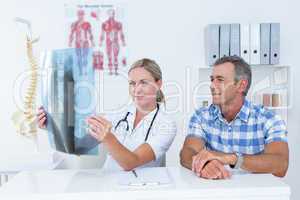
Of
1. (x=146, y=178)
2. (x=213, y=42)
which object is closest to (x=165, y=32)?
(x=213, y=42)

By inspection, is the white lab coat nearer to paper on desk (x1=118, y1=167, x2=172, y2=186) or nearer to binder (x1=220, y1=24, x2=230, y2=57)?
paper on desk (x1=118, y1=167, x2=172, y2=186)

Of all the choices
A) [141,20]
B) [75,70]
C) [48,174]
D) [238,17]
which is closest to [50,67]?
[75,70]

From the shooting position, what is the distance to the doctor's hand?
42.6 inches

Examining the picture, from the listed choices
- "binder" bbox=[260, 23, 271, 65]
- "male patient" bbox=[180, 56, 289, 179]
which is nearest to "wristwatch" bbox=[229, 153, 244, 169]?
"male patient" bbox=[180, 56, 289, 179]

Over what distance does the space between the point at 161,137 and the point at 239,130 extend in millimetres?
444

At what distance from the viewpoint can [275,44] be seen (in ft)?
9.79

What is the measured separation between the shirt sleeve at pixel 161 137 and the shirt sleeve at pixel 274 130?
45 cm

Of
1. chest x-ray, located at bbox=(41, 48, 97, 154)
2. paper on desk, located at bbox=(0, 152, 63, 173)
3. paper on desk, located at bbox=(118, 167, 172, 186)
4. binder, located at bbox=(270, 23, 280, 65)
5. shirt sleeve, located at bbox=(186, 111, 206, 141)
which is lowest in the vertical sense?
paper on desk, located at bbox=(0, 152, 63, 173)

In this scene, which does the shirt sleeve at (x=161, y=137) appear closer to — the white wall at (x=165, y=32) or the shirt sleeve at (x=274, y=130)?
the shirt sleeve at (x=274, y=130)

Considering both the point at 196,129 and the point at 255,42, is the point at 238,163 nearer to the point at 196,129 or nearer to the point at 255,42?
the point at 196,129

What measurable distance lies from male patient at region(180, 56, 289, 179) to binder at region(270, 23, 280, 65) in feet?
3.42

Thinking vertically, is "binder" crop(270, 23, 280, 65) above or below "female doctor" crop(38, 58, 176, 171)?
above

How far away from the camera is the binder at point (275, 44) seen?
298 cm

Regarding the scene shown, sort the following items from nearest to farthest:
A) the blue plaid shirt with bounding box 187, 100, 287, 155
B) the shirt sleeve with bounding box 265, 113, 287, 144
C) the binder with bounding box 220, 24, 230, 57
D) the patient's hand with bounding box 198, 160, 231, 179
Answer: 1. the patient's hand with bounding box 198, 160, 231, 179
2. the shirt sleeve with bounding box 265, 113, 287, 144
3. the blue plaid shirt with bounding box 187, 100, 287, 155
4. the binder with bounding box 220, 24, 230, 57
